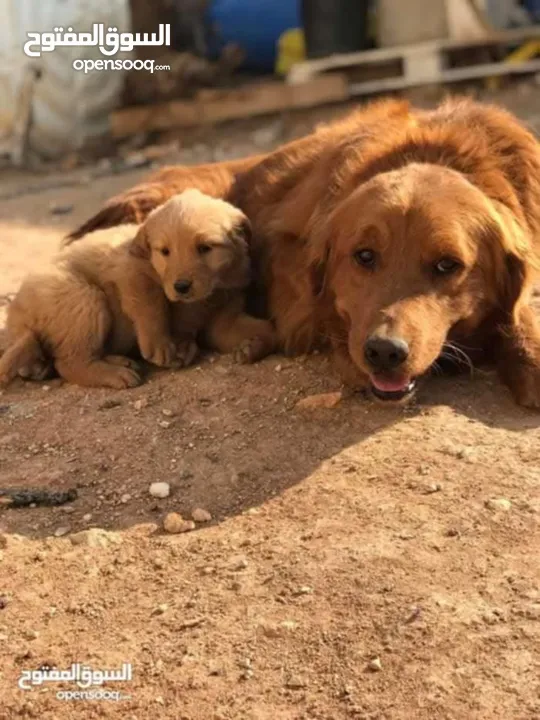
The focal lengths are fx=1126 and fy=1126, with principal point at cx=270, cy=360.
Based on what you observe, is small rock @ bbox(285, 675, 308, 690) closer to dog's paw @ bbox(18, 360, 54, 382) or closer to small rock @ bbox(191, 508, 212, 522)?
small rock @ bbox(191, 508, 212, 522)

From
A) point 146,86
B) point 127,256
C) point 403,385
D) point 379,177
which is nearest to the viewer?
point 403,385

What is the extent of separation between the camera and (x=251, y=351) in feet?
16.0

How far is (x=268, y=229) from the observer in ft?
16.9

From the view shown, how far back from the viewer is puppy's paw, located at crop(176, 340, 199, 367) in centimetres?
493

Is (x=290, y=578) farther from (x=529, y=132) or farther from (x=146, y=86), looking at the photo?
(x=146, y=86)

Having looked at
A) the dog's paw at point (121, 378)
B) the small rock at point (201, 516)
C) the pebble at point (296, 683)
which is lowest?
the pebble at point (296, 683)

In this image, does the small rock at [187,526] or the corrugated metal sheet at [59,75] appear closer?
the small rock at [187,526]

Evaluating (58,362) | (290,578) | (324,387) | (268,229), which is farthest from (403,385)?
(58,362)

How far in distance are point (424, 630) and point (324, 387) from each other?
1.69 meters

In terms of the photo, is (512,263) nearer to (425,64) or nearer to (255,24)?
(425,64)

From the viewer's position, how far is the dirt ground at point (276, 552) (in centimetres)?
294

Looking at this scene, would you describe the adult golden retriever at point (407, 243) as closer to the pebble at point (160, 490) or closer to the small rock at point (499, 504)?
the small rock at point (499, 504)

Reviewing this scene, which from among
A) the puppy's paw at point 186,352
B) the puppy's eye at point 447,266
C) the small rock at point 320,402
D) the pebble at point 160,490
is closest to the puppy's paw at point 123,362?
the puppy's paw at point 186,352

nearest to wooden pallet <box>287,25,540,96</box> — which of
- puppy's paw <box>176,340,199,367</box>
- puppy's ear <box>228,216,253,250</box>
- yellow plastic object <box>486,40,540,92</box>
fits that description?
yellow plastic object <box>486,40,540,92</box>
